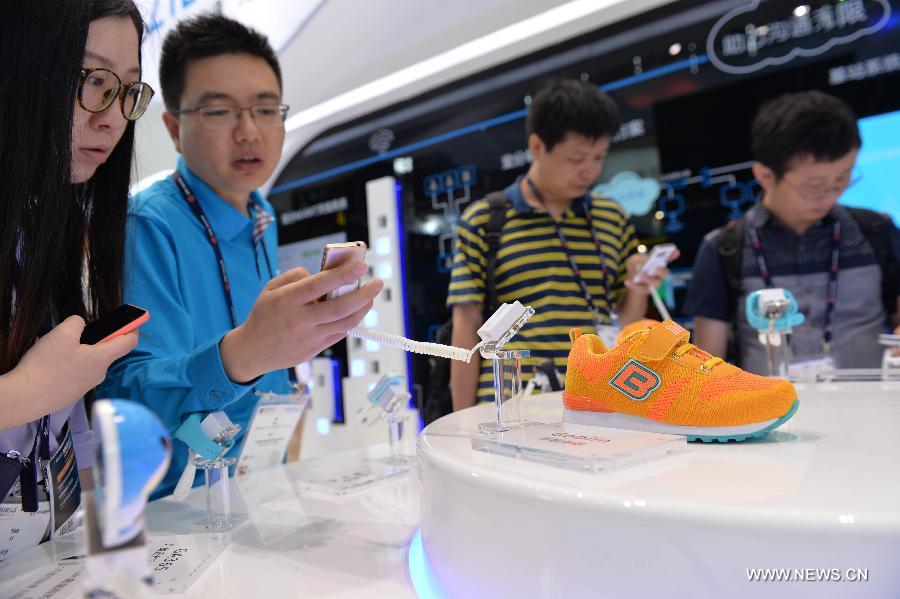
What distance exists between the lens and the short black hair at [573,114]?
2.13 m

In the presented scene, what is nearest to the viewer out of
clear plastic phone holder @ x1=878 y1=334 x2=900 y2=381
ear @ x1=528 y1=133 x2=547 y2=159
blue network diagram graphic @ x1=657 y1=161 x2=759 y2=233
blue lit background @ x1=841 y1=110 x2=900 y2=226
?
clear plastic phone holder @ x1=878 y1=334 x2=900 y2=381

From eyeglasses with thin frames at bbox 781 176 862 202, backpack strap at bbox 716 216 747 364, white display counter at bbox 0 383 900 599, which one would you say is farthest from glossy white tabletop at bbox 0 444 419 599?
eyeglasses with thin frames at bbox 781 176 862 202

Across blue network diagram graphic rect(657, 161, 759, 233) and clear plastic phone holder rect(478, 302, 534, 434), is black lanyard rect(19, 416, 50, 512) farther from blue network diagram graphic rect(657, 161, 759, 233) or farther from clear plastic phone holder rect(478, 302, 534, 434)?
blue network diagram graphic rect(657, 161, 759, 233)

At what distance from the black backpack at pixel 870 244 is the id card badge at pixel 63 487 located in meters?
1.92

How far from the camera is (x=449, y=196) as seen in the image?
4914 millimetres

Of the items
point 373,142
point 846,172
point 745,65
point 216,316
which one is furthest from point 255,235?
point 373,142

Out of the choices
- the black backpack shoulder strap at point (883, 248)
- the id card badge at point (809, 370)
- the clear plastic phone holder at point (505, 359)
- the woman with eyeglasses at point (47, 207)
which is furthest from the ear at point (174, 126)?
the black backpack shoulder strap at point (883, 248)

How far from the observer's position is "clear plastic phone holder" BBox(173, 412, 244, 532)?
0.98m

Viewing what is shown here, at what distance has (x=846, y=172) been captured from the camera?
2.12 meters

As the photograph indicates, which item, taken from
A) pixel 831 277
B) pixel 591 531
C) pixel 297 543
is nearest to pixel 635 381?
pixel 591 531

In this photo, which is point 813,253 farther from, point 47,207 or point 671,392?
point 47,207

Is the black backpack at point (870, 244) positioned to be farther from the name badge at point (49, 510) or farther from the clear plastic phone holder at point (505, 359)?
the name badge at point (49, 510)

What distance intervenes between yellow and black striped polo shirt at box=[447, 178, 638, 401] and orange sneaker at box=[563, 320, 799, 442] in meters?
1.06

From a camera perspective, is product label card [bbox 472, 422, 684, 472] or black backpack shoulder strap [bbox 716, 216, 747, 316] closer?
product label card [bbox 472, 422, 684, 472]
